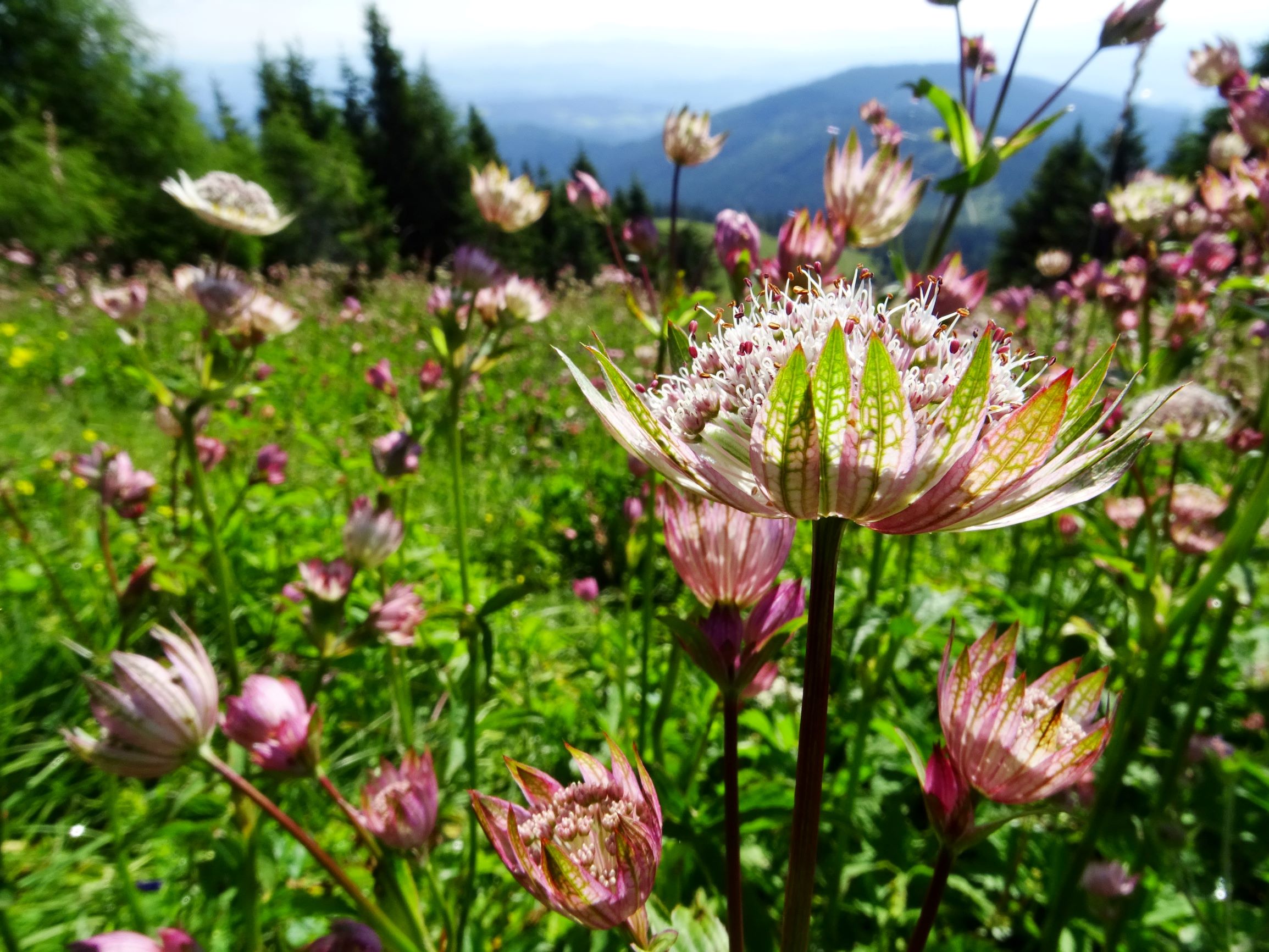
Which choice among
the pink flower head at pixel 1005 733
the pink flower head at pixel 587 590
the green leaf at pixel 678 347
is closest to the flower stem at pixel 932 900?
the pink flower head at pixel 1005 733

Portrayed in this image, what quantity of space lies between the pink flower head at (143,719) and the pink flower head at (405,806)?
25 cm

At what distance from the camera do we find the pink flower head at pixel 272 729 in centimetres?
91

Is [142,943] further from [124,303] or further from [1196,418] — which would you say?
[1196,418]

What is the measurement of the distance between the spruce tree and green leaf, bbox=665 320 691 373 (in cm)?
3069

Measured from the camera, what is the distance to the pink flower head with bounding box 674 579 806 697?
1.98 feet

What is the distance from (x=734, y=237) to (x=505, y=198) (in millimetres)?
783

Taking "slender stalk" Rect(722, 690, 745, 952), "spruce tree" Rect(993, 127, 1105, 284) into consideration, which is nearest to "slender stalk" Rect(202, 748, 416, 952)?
"slender stalk" Rect(722, 690, 745, 952)

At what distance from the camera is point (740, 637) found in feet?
2.14

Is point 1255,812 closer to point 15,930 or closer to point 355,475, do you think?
point 15,930

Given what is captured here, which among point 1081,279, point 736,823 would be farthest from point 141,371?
point 1081,279

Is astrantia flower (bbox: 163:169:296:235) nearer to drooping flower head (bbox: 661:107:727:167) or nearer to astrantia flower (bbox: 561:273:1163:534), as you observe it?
drooping flower head (bbox: 661:107:727:167)

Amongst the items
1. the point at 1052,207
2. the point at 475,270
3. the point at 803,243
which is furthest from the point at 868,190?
the point at 1052,207

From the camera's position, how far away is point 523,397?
5.23 meters

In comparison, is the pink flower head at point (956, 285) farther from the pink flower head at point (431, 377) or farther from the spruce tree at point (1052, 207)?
the spruce tree at point (1052, 207)
